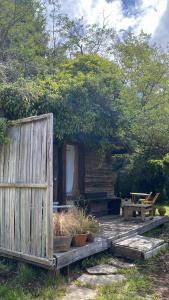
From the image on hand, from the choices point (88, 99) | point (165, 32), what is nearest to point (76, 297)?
point (88, 99)

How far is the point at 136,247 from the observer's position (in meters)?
6.01

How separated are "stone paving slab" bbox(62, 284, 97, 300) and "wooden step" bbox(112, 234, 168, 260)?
156 centimetres

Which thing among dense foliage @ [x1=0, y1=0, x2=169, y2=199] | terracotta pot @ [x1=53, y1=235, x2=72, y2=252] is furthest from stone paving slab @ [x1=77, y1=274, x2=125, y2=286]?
dense foliage @ [x1=0, y1=0, x2=169, y2=199]

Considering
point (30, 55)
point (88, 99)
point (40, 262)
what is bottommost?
point (40, 262)

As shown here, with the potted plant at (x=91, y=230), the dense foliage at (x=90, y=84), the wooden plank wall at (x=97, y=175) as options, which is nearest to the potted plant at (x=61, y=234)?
the potted plant at (x=91, y=230)

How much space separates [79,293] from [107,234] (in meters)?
2.34

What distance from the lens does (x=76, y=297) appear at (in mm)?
4320

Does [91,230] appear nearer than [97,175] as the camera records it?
Yes

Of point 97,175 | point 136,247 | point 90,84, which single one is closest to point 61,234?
point 136,247

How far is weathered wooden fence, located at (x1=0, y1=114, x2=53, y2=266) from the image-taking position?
486 centimetres

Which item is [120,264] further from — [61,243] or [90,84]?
[90,84]

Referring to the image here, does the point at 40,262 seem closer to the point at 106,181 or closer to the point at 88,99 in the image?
the point at 88,99

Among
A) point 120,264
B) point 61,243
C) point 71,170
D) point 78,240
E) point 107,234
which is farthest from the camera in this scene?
point 71,170

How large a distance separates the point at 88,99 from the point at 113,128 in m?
1.26
